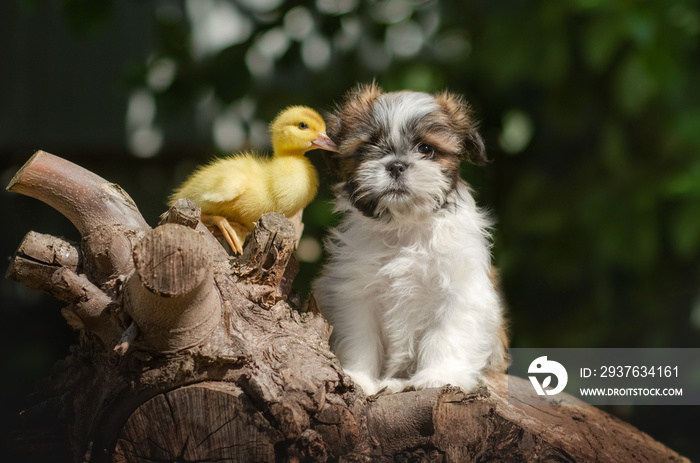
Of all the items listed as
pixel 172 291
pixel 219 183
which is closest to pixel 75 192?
pixel 219 183

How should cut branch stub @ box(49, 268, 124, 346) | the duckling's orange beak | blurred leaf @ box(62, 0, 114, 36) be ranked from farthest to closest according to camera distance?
blurred leaf @ box(62, 0, 114, 36)
the duckling's orange beak
cut branch stub @ box(49, 268, 124, 346)

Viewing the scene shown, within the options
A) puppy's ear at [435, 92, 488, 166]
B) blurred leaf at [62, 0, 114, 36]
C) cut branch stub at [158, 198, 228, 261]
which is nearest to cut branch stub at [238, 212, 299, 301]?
cut branch stub at [158, 198, 228, 261]

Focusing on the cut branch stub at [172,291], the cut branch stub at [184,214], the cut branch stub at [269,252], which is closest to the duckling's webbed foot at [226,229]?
the cut branch stub at [269,252]

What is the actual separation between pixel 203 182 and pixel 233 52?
1.52m

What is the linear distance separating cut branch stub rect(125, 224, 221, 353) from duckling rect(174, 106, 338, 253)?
0.48 meters

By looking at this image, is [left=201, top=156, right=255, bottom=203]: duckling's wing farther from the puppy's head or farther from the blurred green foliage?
the blurred green foliage

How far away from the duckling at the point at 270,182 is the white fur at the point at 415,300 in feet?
0.79

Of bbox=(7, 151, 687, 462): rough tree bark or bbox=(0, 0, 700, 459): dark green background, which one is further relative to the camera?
bbox=(0, 0, 700, 459): dark green background

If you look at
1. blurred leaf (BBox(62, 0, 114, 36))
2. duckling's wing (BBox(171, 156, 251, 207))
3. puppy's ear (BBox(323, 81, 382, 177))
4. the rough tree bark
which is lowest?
the rough tree bark

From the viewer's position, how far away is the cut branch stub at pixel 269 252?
245 centimetres

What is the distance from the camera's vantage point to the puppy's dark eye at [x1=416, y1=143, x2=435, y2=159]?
257 centimetres

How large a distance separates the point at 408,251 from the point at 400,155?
40 centimetres

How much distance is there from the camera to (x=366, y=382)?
2660 mm

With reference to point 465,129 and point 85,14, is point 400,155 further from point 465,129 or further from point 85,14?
point 85,14
